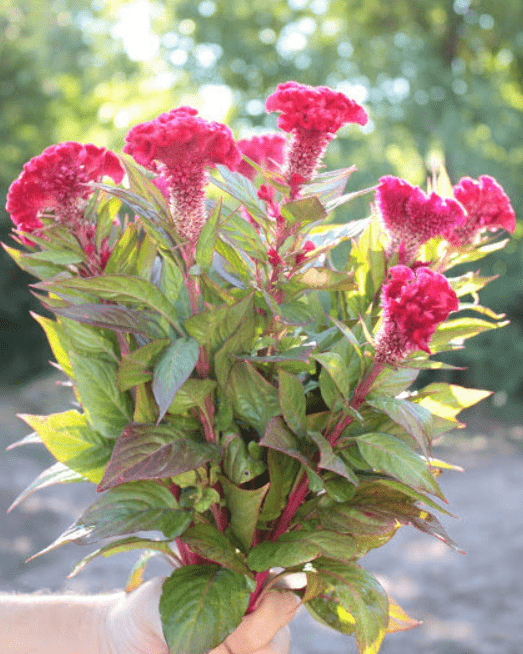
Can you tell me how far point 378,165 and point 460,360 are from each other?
1920 millimetres

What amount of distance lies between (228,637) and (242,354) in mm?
375

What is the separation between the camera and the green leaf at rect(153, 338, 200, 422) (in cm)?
72

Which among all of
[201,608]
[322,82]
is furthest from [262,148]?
[322,82]

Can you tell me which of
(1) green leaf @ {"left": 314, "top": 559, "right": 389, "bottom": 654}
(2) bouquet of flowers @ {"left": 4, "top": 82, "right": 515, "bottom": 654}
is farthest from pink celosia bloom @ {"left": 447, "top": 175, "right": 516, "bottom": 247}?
(1) green leaf @ {"left": 314, "top": 559, "right": 389, "bottom": 654}

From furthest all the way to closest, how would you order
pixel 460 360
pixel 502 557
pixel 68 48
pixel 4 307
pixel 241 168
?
pixel 68 48, pixel 460 360, pixel 4 307, pixel 502 557, pixel 241 168

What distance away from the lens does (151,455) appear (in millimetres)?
785

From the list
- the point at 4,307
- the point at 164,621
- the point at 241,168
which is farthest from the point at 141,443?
the point at 4,307

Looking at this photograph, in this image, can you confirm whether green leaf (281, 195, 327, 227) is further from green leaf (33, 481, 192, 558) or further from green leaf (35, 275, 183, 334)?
green leaf (33, 481, 192, 558)

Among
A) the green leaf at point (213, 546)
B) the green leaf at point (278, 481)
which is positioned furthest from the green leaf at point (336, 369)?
the green leaf at point (213, 546)

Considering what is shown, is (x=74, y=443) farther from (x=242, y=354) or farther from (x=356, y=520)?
(x=356, y=520)

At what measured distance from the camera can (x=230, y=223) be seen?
0.80 meters

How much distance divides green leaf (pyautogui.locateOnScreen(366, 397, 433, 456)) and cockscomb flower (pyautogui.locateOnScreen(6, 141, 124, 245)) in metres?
0.39

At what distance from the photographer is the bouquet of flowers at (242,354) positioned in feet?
2.50

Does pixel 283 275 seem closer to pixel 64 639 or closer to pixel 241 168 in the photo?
pixel 241 168
